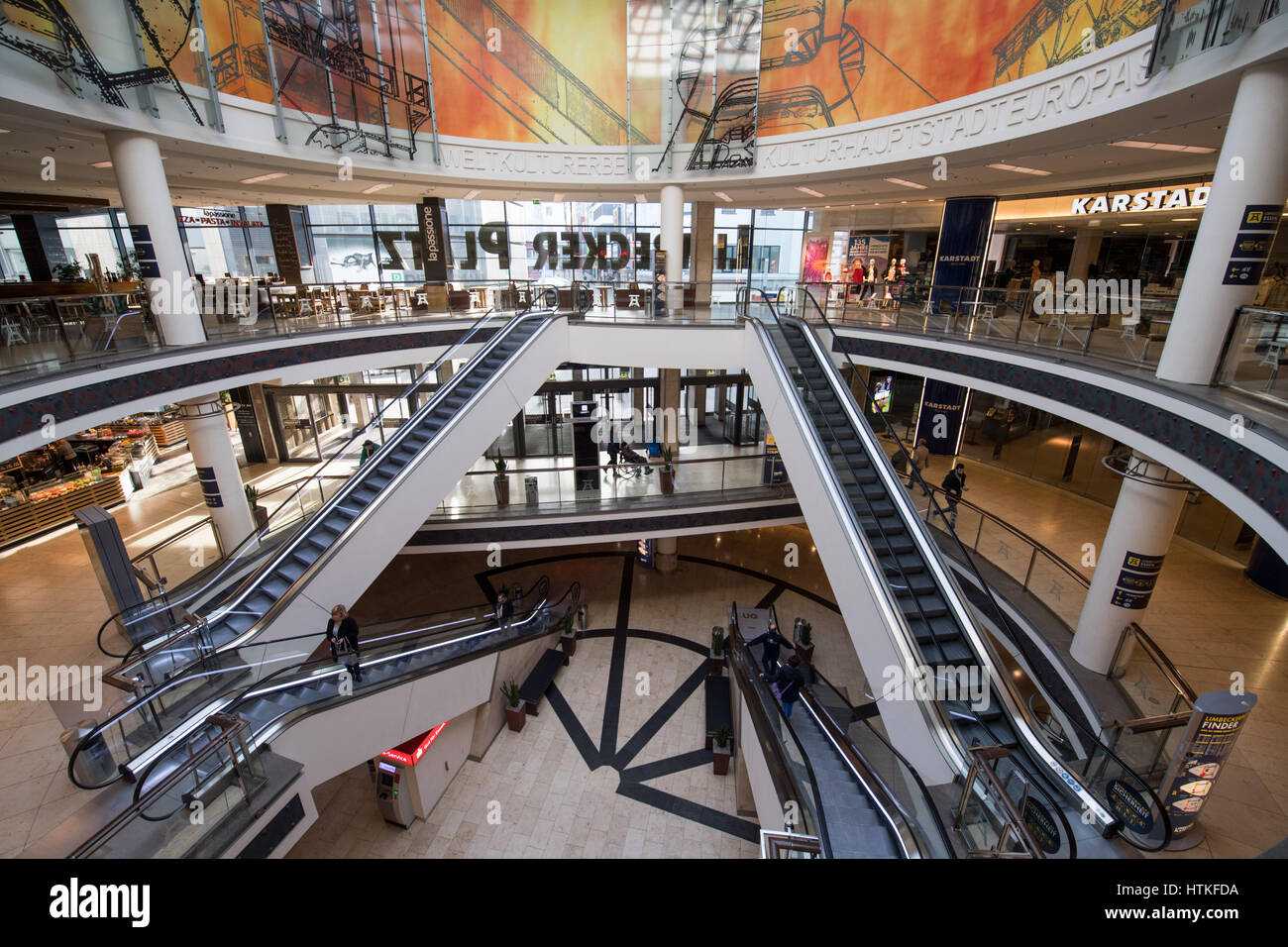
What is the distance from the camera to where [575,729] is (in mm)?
10477

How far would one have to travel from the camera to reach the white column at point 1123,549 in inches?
269

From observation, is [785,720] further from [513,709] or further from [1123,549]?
[513,709]

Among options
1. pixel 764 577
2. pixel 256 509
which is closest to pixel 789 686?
pixel 764 577

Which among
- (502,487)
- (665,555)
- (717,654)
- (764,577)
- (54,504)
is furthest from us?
(665,555)

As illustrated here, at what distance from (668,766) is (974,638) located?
594 cm

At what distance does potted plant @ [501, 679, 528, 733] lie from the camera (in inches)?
411

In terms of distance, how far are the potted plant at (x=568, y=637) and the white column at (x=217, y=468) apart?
6.25m

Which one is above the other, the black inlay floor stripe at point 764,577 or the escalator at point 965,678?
the escalator at point 965,678

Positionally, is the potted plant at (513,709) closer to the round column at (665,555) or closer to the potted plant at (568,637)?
the potted plant at (568,637)

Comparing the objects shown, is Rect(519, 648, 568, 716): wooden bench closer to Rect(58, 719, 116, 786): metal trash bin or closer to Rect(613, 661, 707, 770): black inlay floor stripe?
Rect(613, 661, 707, 770): black inlay floor stripe

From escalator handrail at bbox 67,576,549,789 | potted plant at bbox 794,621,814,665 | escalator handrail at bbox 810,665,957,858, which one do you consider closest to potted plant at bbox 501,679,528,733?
escalator handrail at bbox 67,576,549,789

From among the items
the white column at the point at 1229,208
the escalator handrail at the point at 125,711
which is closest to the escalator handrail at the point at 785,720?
the white column at the point at 1229,208

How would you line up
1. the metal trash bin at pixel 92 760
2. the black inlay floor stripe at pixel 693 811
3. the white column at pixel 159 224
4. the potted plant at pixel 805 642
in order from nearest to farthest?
the metal trash bin at pixel 92 760, the white column at pixel 159 224, the black inlay floor stripe at pixel 693 811, the potted plant at pixel 805 642
